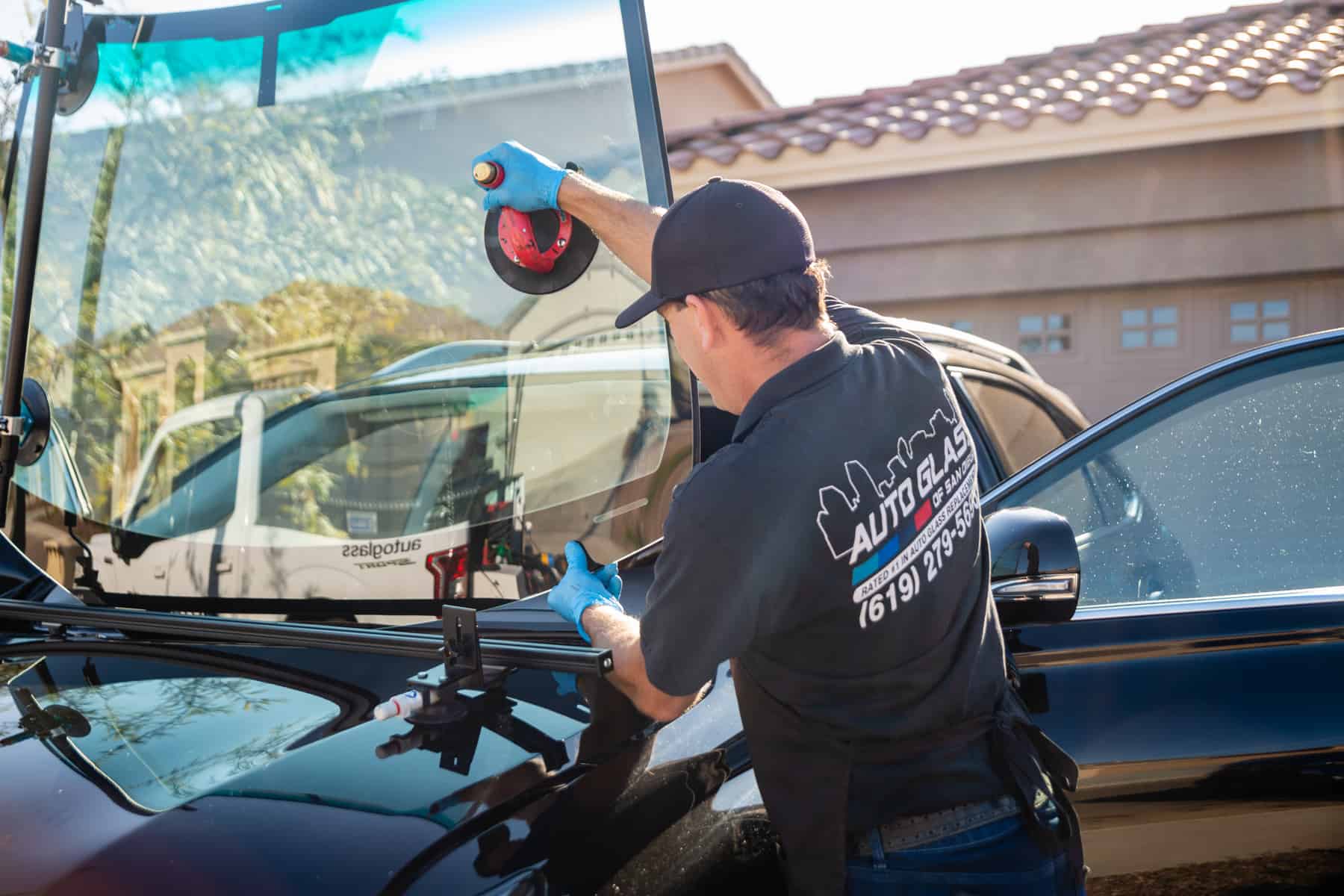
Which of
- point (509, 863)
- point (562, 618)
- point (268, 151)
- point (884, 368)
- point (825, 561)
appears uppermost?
point (268, 151)

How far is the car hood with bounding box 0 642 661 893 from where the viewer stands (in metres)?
1.37

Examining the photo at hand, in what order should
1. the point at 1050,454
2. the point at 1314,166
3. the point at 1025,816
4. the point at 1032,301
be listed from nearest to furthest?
the point at 1025,816 → the point at 1050,454 → the point at 1314,166 → the point at 1032,301

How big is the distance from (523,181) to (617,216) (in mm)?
170

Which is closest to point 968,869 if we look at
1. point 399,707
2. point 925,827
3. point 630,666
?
point 925,827

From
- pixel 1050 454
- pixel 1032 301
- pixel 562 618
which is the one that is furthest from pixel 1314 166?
pixel 562 618

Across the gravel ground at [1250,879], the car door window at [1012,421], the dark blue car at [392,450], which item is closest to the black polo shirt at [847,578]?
the dark blue car at [392,450]

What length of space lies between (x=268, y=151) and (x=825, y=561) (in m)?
1.24

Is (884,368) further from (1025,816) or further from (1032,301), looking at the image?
(1032,301)

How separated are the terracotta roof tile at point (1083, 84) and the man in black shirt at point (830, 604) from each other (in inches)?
243

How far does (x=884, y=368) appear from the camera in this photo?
1.78 metres

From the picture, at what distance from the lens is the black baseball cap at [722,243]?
1712 millimetres

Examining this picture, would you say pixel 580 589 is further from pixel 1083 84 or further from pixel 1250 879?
pixel 1083 84

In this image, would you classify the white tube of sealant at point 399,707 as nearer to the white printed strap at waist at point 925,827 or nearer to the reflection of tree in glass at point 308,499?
the reflection of tree in glass at point 308,499

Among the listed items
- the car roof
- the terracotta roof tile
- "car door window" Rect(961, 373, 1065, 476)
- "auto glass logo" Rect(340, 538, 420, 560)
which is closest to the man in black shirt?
"auto glass logo" Rect(340, 538, 420, 560)
